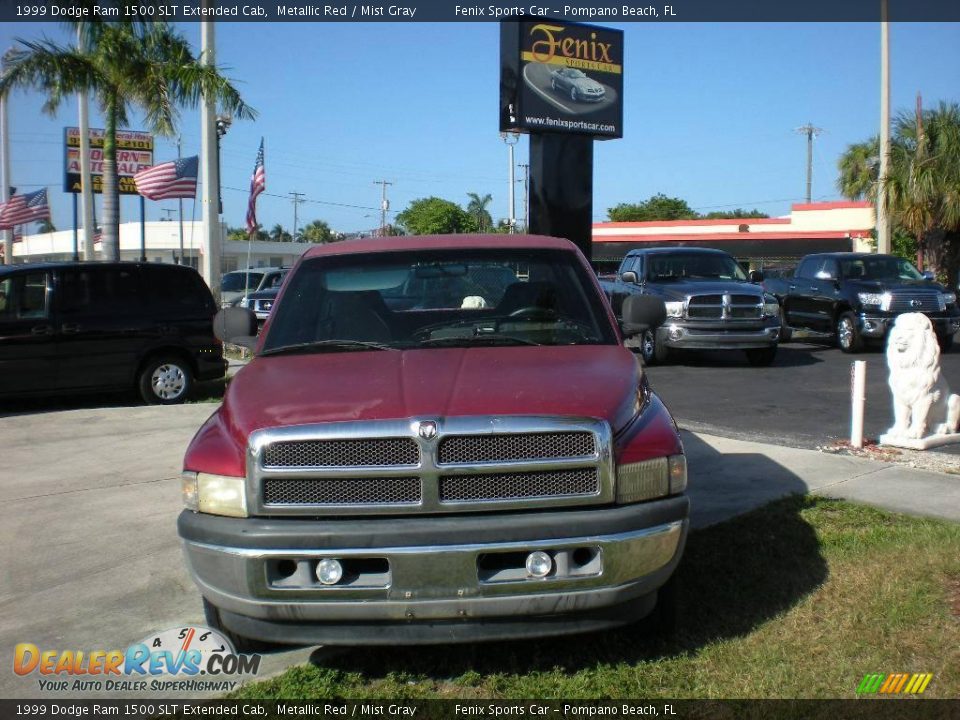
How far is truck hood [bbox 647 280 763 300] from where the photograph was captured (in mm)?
14062

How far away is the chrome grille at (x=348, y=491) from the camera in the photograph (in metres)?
3.42

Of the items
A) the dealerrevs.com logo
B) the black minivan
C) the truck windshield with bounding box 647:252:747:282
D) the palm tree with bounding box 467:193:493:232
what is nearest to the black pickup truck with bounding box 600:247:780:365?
the truck windshield with bounding box 647:252:747:282

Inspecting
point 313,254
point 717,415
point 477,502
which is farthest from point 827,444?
point 477,502

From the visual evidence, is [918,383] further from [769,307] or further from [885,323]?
[885,323]

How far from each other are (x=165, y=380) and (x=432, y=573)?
30.0 ft

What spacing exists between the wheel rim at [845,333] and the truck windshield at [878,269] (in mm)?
942

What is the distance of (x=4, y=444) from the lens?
30.3 feet

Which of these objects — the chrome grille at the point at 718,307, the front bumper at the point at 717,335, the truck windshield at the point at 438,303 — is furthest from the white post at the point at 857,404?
the chrome grille at the point at 718,307

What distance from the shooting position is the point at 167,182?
21.1m

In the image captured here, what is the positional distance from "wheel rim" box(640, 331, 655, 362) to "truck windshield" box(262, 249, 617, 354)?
9987mm

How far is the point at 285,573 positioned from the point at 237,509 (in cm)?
32

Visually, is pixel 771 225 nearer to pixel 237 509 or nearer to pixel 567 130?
pixel 567 130

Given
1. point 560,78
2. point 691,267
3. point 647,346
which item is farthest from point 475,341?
point 560,78

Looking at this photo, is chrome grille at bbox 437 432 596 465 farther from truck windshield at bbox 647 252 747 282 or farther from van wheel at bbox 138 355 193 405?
truck windshield at bbox 647 252 747 282
